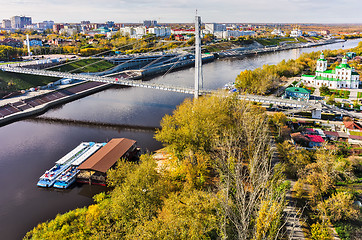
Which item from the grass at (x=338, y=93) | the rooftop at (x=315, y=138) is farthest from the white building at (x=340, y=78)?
the rooftop at (x=315, y=138)

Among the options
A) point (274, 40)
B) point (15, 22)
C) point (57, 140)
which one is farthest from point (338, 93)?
point (15, 22)

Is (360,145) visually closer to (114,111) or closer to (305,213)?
(305,213)

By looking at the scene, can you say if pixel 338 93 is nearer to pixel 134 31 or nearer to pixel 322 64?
pixel 322 64

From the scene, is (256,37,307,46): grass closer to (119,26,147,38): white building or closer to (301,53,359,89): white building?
(119,26,147,38): white building

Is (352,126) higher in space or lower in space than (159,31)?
lower

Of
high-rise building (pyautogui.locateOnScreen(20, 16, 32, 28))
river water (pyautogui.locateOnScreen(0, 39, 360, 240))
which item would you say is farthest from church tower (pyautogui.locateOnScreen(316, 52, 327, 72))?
high-rise building (pyautogui.locateOnScreen(20, 16, 32, 28))

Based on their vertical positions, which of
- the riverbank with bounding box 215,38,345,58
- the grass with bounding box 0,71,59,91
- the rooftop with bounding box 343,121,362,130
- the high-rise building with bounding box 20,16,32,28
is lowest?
the rooftop with bounding box 343,121,362,130
